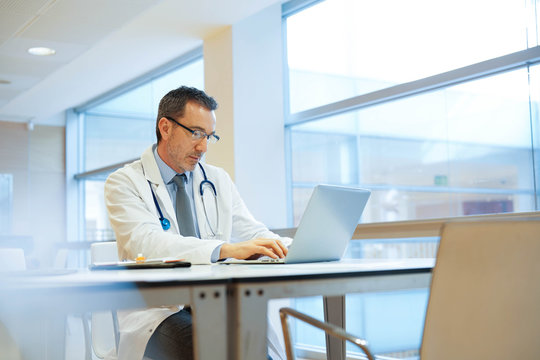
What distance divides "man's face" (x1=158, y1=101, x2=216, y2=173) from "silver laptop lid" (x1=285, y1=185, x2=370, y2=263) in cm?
73

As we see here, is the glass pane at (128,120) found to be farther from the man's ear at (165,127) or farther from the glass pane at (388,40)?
the man's ear at (165,127)

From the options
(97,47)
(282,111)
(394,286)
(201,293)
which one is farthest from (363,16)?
(201,293)

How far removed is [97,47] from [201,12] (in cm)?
136

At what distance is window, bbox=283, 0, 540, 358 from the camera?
298cm

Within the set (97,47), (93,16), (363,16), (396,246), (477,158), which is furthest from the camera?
(97,47)

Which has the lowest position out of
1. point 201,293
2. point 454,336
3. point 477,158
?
point 454,336

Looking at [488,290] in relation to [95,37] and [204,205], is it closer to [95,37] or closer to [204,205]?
[204,205]

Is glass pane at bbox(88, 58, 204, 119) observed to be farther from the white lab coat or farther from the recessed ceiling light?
the white lab coat

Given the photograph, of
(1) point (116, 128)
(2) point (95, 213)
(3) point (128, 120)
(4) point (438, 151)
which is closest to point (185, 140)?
(4) point (438, 151)

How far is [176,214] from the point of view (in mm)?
2277

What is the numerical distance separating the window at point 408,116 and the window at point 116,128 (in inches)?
54.2

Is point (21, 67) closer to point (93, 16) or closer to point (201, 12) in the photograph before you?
point (93, 16)

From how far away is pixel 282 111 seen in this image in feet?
14.6

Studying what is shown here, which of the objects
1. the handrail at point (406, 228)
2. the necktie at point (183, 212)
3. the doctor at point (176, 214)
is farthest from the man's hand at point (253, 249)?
the handrail at point (406, 228)
